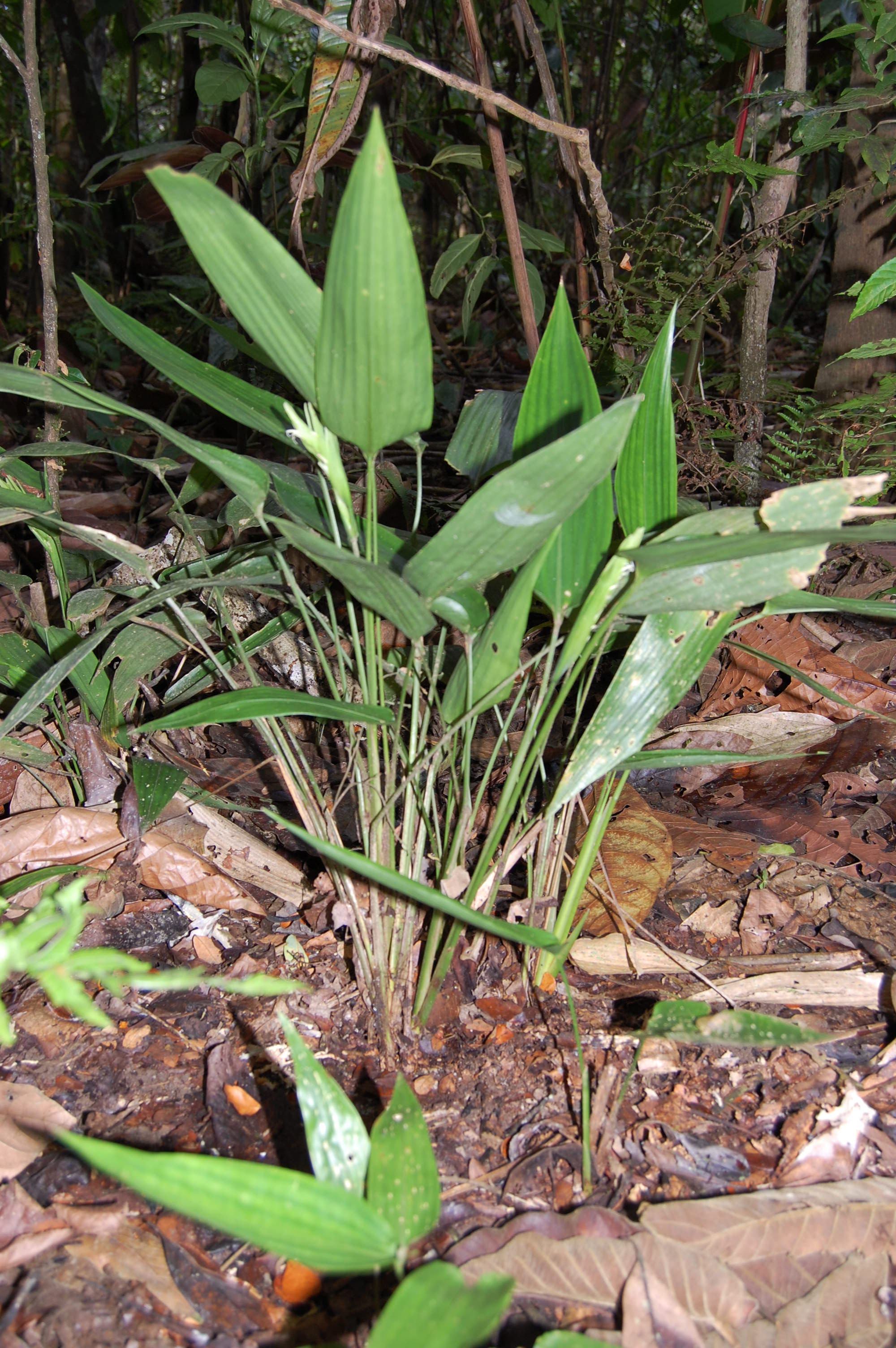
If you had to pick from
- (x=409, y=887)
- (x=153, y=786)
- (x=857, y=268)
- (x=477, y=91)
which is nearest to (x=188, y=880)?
(x=153, y=786)

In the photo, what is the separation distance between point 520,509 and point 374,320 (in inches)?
5.4

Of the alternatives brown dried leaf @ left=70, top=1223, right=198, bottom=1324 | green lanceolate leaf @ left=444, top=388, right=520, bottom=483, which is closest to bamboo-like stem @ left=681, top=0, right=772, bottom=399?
green lanceolate leaf @ left=444, top=388, right=520, bottom=483

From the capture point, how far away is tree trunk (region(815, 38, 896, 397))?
146 cm

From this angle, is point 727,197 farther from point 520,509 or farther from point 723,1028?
point 723,1028

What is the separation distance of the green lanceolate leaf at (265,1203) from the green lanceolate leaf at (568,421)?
1.32 ft

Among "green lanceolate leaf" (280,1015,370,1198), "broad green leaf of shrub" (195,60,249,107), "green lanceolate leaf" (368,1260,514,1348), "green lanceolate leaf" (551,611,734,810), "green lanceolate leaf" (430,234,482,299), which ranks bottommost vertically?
"green lanceolate leaf" (280,1015,370,1198)

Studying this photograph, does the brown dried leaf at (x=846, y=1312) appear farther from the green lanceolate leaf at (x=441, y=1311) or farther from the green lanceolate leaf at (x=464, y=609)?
the green lanceolate leaf at (x=464, y=609)

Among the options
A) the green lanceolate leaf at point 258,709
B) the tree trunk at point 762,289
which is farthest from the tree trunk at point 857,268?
the green lanceolate leaf at point 258,709

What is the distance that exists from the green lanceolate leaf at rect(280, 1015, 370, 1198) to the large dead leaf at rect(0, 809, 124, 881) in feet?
1.73

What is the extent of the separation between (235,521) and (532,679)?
42cm

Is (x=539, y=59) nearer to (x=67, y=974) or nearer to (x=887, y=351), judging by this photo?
(x=887, y=351)

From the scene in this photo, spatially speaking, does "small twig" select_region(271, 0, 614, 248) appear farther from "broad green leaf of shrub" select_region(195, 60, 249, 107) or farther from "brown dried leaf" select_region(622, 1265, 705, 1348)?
"brown dried leaf" select_region(622, 1265, 705, 1348)

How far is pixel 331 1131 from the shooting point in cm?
57

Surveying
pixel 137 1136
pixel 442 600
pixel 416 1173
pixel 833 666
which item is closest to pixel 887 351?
pixel 833 666
